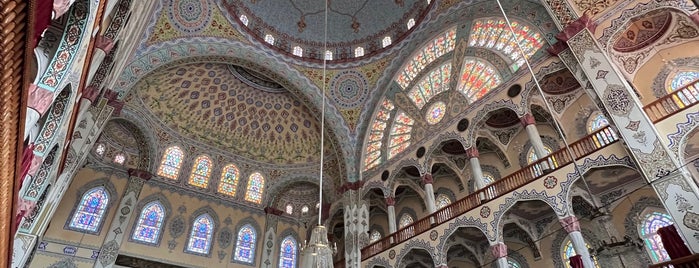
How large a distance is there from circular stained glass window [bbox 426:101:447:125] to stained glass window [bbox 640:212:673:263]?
22.7 ft

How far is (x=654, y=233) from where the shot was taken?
976 centimetres

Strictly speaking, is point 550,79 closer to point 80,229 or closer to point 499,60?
point 499,60

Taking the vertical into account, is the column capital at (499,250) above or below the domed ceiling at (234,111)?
below

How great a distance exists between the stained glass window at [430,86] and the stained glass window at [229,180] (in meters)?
9.58

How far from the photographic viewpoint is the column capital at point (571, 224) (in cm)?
846

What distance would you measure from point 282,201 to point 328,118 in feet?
19.1

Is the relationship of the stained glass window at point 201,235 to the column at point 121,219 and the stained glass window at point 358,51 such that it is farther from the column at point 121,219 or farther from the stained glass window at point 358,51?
the stained glass window at point 358,51

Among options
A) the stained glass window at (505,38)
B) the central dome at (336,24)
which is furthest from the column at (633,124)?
the central dome at (336,24)

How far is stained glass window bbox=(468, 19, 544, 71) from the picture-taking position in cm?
1097

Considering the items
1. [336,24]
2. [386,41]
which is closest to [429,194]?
→ [386,41]

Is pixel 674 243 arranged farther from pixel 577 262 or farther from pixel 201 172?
pixel 201 172

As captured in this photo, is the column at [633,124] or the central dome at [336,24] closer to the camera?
the column at [633,124]

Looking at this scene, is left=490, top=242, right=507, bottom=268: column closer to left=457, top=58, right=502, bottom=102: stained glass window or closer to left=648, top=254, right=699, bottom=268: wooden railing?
left=648, top=254, right=699, bottom=268: wooden railing

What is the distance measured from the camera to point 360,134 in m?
16.1
